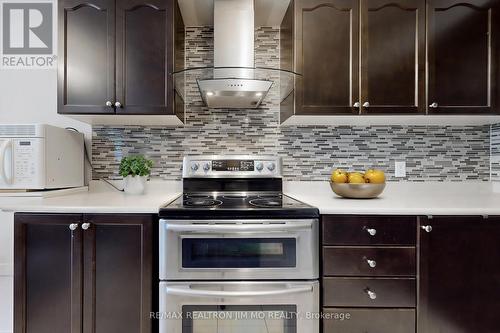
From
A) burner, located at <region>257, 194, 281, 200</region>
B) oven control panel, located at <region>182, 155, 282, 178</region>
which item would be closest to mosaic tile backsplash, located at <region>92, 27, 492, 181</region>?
oven control panel, located at <region>182, 155, 282, 178</region>

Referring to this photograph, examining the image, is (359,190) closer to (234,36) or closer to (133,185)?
(234,36)

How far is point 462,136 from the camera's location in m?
2.12

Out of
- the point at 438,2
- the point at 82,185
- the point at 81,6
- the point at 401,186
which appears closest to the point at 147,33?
the point at 81,6

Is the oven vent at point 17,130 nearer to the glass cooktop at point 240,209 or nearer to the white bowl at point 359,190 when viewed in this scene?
the glass cooktop at point 240,209

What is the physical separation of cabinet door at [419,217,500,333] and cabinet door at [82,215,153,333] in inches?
50.3

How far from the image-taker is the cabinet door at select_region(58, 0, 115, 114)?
1729 mm

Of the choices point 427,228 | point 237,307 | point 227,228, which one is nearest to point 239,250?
point 227,228

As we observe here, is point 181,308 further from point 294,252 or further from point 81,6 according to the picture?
point 81,6

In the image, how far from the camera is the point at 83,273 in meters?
1.43

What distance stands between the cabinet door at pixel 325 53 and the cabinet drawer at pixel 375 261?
771 mm

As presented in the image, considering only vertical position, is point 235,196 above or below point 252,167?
below

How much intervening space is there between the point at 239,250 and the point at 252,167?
0.70 m

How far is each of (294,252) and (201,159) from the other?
2.95 ft

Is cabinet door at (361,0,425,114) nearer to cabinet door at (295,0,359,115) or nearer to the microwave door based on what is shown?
cabinet door at (295,0,359,115)
